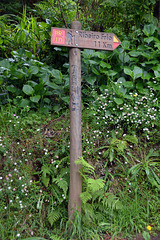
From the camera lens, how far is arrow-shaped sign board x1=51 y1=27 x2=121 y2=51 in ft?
7.80

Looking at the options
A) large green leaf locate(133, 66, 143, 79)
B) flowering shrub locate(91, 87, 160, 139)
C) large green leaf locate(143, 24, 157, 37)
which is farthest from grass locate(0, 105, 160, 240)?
large green leaf locate(143, 24, 157, 37)

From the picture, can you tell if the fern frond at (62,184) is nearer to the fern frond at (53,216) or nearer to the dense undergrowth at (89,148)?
the dense undergrowth at (89,148)

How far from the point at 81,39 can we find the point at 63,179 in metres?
1.57

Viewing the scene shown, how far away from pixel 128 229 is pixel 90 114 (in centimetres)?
148

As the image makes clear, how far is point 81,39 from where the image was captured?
8.09 ft

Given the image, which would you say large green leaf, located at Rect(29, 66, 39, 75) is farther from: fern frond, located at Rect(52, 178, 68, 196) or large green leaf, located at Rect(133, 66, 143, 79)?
fern frond, located at Rect(52, 178, 68, 196)

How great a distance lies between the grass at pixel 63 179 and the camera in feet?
7.91

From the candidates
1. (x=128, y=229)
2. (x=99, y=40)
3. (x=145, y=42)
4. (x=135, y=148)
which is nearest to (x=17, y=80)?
(x=99, y=40)

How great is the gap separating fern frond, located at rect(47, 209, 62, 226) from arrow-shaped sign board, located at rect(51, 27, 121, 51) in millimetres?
1796

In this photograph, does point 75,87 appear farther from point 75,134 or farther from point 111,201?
point 111,201

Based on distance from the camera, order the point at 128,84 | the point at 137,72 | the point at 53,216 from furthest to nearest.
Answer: the point at 137,72 < the point at 128,84 < the point at 53,216

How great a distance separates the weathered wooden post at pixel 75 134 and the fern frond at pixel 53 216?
14cm

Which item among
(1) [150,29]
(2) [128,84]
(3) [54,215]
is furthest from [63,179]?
(1) [150,29]

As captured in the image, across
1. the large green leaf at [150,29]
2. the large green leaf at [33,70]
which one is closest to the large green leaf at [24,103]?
the large green leaf at [33,70]
